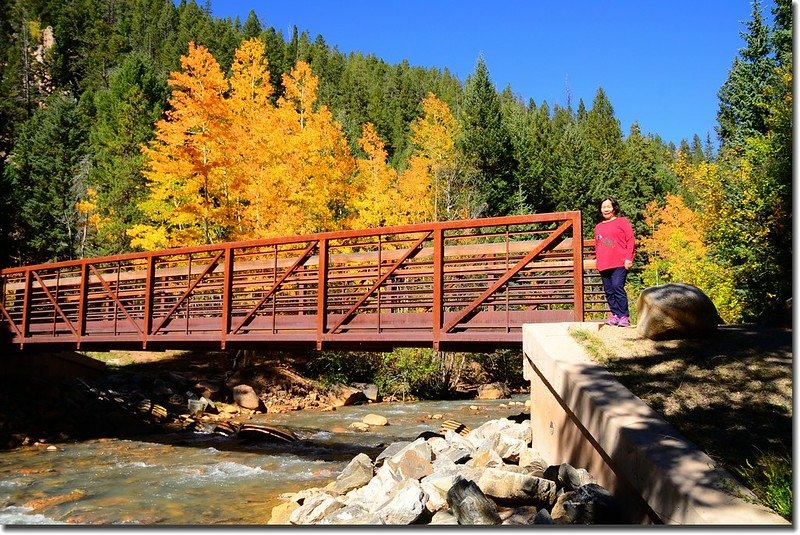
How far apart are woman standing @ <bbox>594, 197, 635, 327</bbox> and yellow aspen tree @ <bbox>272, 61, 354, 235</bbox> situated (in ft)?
41.3

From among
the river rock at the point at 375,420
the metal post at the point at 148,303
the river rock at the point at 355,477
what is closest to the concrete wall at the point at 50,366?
the metal post at the point at 148,303

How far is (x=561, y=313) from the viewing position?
24.2 ft

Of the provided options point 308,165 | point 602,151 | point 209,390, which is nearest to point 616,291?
point 209,390

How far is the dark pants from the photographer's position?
693 cm

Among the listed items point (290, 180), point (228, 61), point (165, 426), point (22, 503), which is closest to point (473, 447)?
point (22, 503)

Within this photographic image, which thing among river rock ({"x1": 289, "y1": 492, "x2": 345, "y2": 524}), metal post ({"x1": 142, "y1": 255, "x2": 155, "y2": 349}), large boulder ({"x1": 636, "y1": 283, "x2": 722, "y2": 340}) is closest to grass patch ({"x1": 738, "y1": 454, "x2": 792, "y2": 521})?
large boulder ({"x1": 636, "y1": 283, "x2": 722, "y2": 340})

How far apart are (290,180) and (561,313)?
13700 millimetres

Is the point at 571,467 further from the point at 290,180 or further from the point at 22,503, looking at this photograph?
the point at 290,180

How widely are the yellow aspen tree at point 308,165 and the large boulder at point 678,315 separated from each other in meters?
13.7

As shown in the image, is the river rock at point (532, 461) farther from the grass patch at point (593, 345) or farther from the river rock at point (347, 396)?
the river rock at point (347, 396)

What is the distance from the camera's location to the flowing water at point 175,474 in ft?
23.4

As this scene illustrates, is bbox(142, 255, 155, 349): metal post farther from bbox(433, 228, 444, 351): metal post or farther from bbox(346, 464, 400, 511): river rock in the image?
bbox(346, 464, 400, 511): river rock

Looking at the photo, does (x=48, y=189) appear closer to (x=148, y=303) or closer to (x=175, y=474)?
(x=148, y=303)

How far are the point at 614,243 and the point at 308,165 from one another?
48.9 feet
